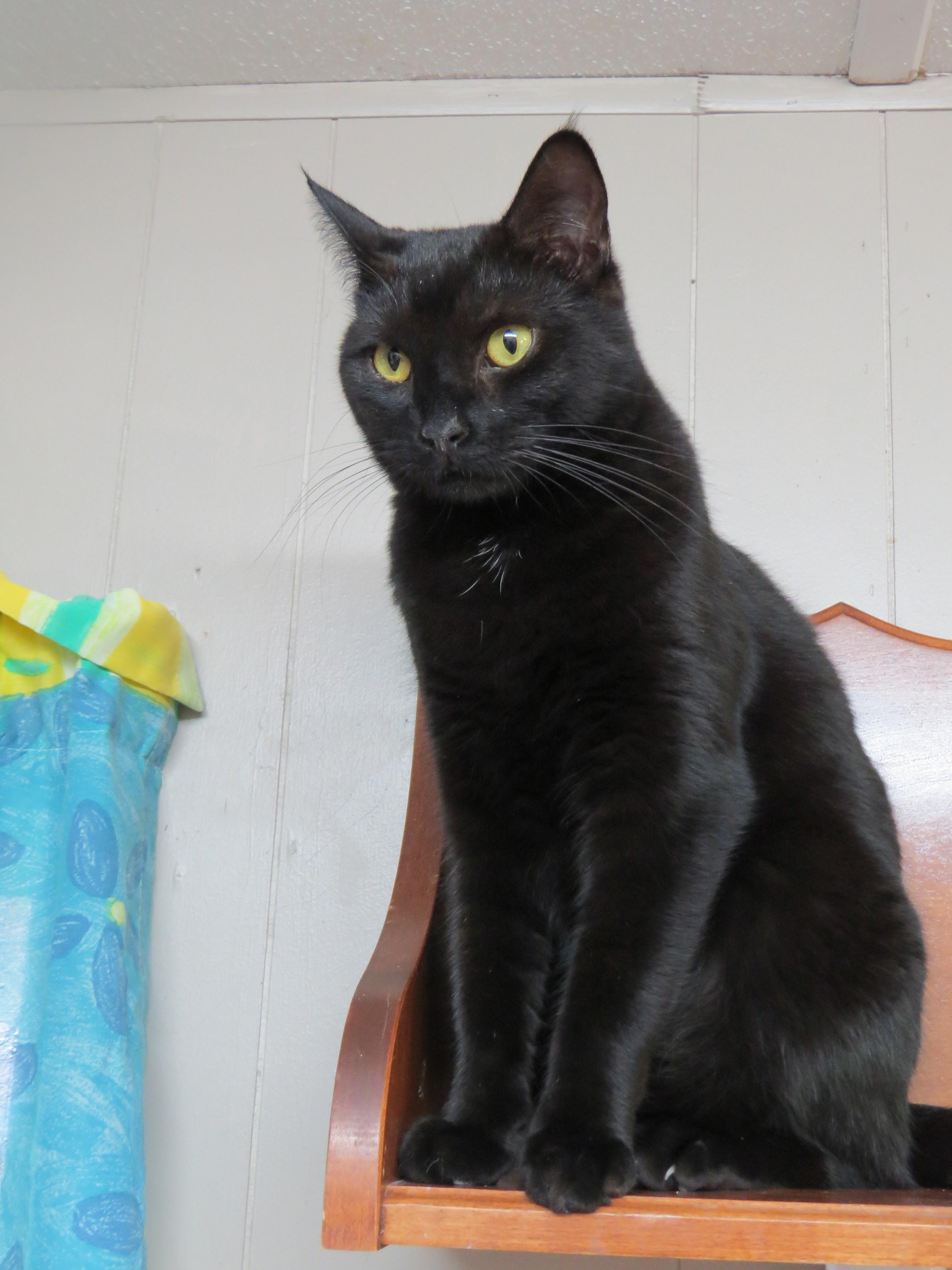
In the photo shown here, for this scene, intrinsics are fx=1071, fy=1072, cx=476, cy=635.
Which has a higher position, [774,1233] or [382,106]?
[382,106]

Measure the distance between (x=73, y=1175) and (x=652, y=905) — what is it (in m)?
0.59

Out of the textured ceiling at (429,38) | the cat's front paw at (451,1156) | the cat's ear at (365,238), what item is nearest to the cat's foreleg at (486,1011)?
the cat's front paw at (451,1156)

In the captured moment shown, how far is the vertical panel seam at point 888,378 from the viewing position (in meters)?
1.18

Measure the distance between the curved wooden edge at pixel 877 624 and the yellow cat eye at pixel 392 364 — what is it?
461mm

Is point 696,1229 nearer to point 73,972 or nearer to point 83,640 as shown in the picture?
point 73,972

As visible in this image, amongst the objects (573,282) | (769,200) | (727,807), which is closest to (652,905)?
(727,807)

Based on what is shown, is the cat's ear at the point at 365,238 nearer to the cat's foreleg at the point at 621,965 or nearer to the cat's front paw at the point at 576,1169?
the cat's foreleg at the point at 621,965

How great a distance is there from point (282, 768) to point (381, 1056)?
0.56m

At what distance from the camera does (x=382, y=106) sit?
53.6 inches

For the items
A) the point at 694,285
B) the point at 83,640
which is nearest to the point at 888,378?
the point at 694,285

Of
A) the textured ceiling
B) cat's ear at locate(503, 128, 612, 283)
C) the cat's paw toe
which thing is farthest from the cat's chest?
the textured ceiling

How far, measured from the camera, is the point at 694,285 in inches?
50.3

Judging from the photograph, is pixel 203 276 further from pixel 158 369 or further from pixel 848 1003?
pixel 848 1003

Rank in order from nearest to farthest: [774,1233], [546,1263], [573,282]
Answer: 1. [774,1233]
2. [573,282]
3. [546,1263]
